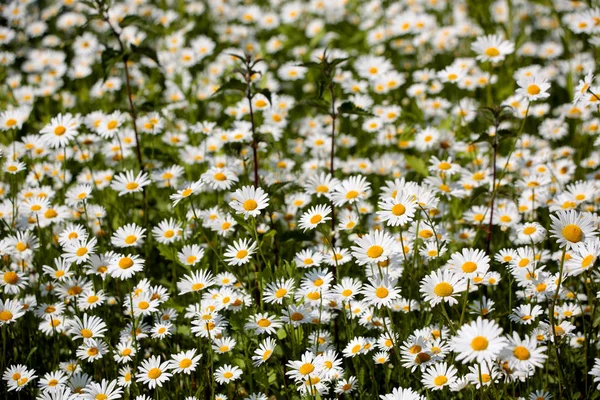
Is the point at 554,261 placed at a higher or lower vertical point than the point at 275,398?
higher

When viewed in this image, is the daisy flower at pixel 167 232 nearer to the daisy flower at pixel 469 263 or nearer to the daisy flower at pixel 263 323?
the daisy flower at pixel 263 323

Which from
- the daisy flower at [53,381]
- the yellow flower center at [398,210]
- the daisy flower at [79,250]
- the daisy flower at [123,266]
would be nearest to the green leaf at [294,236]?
the yellow flower center at [398,210]

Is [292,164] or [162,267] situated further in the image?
[292,164]

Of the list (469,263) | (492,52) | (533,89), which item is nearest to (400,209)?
(469,263)

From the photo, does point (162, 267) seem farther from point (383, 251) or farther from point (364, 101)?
point (364, 101)

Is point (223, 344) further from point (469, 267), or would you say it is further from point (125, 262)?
point (469, 267)

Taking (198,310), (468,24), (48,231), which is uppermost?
(468,24)

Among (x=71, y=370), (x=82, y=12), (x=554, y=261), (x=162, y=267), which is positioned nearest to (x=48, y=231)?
(x=162, y=267)

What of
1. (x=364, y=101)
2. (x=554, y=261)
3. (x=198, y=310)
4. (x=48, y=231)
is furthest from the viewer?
(x=364, y=101)
